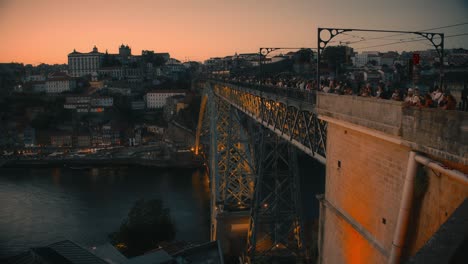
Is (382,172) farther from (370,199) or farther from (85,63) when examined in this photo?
(85,63)

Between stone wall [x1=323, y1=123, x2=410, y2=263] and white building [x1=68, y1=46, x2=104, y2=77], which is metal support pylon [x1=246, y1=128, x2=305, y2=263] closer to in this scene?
stone wall [x1=323, y1=123, x2=410, y2=263]

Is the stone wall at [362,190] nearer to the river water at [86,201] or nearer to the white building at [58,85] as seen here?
the river water at [86,201]

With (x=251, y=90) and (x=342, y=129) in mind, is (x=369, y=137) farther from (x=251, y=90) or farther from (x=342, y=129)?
(x=251, y=90)

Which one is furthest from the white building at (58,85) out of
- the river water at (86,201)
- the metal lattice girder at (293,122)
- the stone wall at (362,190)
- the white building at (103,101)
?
the stone wall at (362,190)

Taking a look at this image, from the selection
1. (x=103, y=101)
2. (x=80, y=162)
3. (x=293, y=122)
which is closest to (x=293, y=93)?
(x=293, y=122)

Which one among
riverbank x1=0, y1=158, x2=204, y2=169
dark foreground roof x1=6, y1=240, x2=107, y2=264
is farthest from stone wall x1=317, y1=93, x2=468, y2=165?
riverbank x1=0, y1=158, x2=204, y2=169

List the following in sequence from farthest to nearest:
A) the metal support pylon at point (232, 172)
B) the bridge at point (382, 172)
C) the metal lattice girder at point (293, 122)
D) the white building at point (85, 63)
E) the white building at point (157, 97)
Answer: the white building at point (85, 63) < the white building at point (157, 97) < the metal support pylon at point (232, 172) < the metal lattice girder at point (293, 122) < the bridge at point (382, 172)
